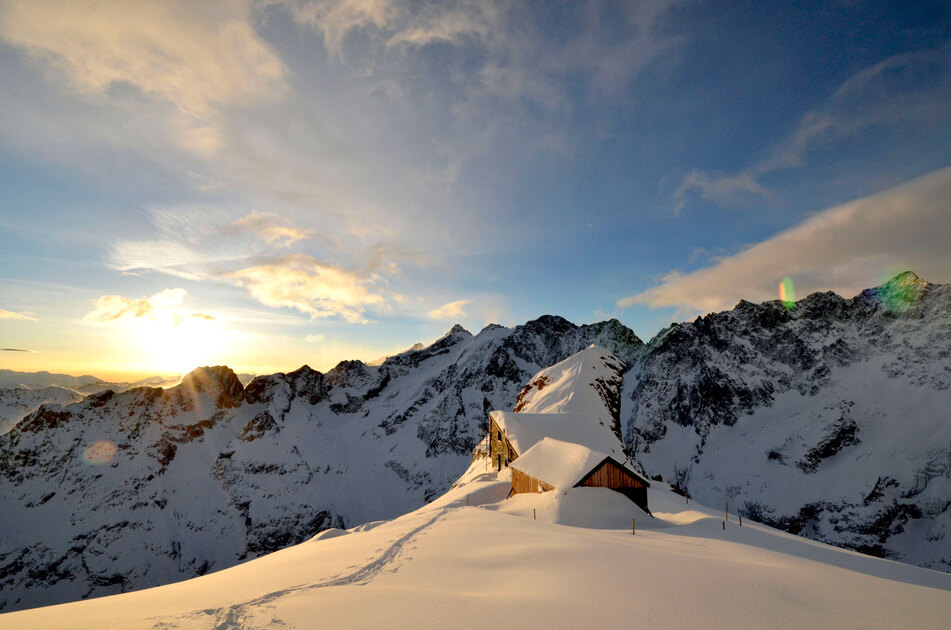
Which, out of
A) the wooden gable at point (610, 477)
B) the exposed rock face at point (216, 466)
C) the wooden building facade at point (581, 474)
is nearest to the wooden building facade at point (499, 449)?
the wooden building facade at point (581, 474)

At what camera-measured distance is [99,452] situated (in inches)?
4717

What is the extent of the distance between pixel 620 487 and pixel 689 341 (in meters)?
127

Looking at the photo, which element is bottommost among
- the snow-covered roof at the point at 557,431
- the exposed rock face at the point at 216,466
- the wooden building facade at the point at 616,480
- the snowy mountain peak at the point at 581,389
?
the exposed rock face at the point at 216,466

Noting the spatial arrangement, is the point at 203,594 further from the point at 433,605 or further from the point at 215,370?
the point at 215,370

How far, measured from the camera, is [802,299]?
449 ft

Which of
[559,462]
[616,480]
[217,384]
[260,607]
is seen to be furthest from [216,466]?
[260,607]

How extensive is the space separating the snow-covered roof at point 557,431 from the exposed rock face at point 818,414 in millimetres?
81602

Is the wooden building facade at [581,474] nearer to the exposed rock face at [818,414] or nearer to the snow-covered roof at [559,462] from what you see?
the snow-covered roof at [559,462]

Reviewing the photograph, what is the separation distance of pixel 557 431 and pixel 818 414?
362 feet

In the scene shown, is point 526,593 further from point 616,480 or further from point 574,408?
point 574,408

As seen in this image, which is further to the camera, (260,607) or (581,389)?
(581,389)

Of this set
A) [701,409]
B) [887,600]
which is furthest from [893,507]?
[887,600]

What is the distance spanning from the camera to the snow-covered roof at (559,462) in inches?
1048

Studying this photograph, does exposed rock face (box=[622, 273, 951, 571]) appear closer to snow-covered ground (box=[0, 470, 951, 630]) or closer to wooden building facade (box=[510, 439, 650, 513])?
wooden building facade (box=[510, 439, 650, 513])
